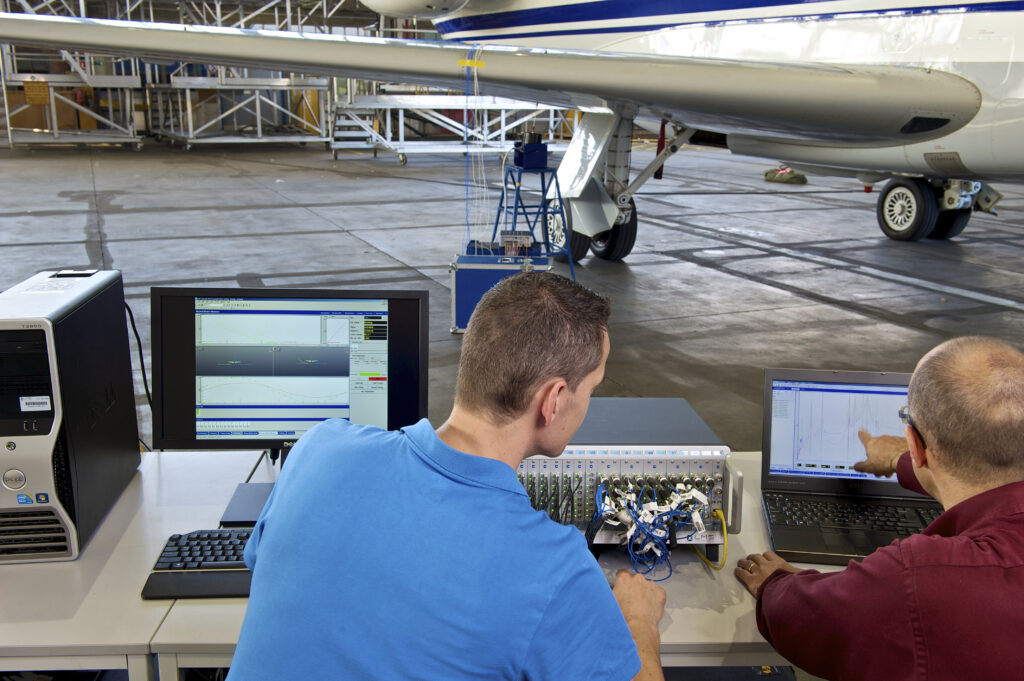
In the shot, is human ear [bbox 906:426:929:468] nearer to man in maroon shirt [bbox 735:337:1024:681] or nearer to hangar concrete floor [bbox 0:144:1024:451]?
man in maroon shirt [bbox 735:337:1024:681]

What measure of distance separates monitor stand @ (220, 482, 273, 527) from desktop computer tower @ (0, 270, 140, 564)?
0.33 meters

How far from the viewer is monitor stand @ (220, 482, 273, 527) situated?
7.47 ft

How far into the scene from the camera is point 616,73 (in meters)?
5.86

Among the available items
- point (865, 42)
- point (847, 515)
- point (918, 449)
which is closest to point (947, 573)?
point (918, 449)

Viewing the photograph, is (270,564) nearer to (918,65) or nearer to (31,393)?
(31,393)

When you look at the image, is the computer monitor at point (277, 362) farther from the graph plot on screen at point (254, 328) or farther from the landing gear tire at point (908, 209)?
the landing gear tire at point (908, 209)

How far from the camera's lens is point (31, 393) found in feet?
6.52

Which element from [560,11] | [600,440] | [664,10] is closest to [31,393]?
[600,440]

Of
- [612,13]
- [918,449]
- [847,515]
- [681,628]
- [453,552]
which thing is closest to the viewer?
[453,552]

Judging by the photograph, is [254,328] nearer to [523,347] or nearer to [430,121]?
[523,347]

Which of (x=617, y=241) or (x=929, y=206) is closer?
(x=617, y=241)

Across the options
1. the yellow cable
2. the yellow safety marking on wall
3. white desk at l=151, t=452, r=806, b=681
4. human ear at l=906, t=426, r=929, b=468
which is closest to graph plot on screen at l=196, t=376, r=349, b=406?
white desk at l=151, t=452, r=806, b=681

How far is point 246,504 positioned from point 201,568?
13.3 inches

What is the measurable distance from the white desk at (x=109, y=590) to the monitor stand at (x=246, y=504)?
0.06 metres
